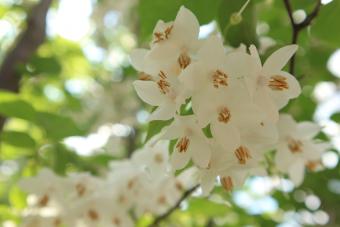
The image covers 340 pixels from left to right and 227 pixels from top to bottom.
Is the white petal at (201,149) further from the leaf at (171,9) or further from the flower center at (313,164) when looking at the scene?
the flower center at (313,164)

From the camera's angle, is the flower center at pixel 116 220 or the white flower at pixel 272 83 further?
the flower center at pixel 116 220

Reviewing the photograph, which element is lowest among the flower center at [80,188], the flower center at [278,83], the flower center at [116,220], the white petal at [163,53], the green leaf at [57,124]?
the flower center at [278,83]

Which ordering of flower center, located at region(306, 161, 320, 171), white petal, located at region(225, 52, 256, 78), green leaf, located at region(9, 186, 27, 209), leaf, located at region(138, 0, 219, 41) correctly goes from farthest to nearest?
green leaf, located at region(9, 186, 27, 209), flower center, located at region(306, 161, 320, 171), leaf, located at region(138, 0, 219, 41), white petal, located at region(225, 52, 256, 78)

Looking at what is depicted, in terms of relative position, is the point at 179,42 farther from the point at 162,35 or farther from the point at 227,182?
the point at 227,182

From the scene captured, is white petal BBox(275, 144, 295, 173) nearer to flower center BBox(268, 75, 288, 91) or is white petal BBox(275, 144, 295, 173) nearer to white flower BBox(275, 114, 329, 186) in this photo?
white flower BBox(275, 114, 329, 186)

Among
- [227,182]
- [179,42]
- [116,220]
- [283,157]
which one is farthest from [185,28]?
[116,220]

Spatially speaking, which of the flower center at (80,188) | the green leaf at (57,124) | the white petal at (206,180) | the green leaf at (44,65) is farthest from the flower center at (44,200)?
the white petal at (206,180)

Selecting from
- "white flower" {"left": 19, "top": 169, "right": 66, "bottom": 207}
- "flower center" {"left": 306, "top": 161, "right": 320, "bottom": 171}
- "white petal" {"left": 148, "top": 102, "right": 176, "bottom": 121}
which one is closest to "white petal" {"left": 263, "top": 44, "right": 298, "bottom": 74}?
"white petal" {"left": 148, "top": 102, "right": 176, "bottom": 121}
